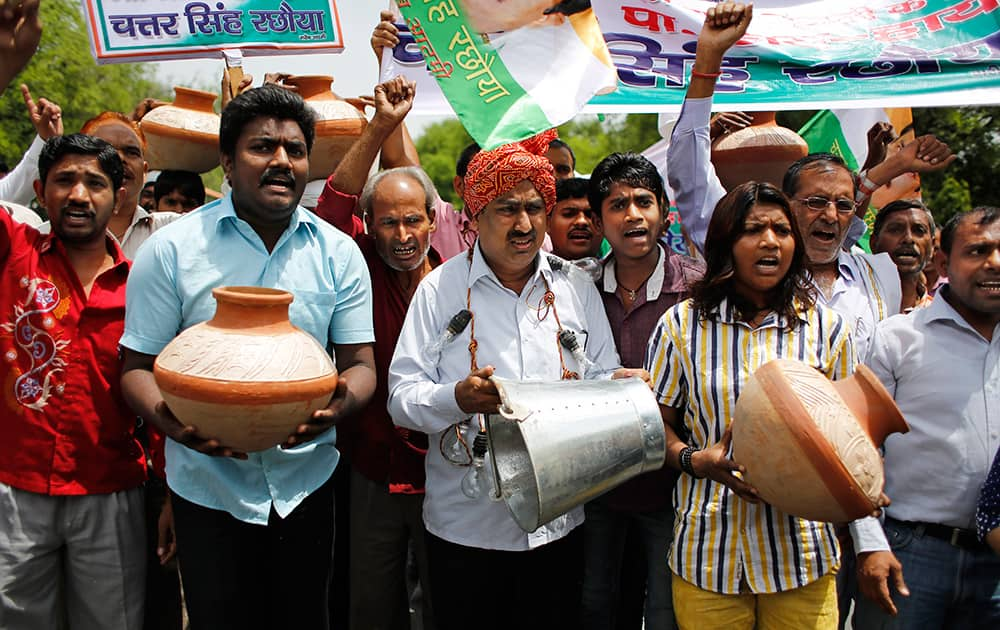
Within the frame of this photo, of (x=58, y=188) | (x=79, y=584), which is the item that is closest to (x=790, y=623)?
(x=79, y=584)

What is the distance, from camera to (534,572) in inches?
114

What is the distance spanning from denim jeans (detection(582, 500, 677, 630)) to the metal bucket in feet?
2.15

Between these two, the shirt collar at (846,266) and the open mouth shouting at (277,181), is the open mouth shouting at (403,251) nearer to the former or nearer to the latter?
the open mouth shouting at (277,181)

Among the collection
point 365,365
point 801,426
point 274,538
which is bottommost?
point 274,538

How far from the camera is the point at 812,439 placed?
217 centimetres

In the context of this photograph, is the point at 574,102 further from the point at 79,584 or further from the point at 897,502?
the point at 79,584

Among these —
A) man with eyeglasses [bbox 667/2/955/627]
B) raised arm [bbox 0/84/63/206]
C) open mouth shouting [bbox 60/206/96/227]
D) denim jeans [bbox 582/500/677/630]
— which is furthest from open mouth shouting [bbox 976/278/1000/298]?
raised arm [bbox 0/84/63/206]

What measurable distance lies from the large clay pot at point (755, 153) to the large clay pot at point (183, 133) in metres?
3.02

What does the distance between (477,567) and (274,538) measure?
0.72 metres

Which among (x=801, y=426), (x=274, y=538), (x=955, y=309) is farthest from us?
(x=955, y=309)

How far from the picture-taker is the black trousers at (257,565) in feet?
8.54

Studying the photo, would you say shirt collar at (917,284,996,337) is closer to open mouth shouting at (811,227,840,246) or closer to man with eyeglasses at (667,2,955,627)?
man with eyeglasses at (667,2,955,627)

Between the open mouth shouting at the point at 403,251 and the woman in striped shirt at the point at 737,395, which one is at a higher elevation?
the open mouth shouting at the point at 403,251

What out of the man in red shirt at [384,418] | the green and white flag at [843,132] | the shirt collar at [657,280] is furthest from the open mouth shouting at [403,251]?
the green and white flag at [843,132]
